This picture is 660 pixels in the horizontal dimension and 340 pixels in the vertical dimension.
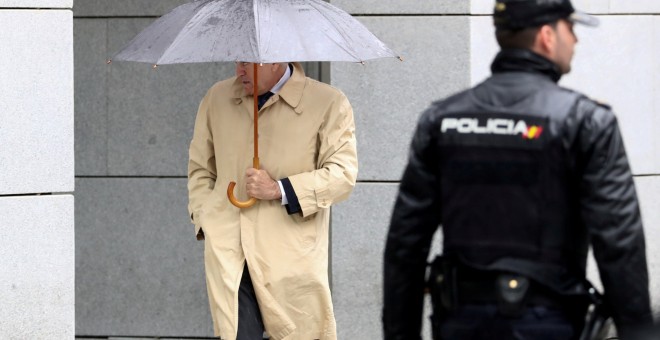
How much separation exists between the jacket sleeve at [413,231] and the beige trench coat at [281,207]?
6.63ft

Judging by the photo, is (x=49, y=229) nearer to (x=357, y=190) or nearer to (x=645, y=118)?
(x=357, y=190)

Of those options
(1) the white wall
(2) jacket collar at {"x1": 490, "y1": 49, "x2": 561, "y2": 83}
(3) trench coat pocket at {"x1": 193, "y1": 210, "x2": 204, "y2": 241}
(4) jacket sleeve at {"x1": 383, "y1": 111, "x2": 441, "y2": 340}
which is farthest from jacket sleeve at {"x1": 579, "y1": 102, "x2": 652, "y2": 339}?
(1) the white wall

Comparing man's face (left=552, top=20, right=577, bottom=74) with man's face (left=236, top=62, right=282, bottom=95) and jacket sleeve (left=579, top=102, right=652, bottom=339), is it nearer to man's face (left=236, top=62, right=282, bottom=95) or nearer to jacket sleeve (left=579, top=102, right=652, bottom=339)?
jacket sleeve (left=579, top=102, right=652, bottom=339)

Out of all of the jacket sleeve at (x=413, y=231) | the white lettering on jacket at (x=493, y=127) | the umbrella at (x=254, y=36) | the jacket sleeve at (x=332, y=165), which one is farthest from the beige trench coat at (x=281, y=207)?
the white lettering on jacket at (x=493, y=127)

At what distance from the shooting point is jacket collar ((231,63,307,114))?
630cm

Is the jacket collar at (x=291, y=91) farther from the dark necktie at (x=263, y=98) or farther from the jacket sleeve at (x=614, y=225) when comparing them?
the jacket sleeve at (x=614, y=225)

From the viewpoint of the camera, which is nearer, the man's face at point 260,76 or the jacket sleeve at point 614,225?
the jacket sleeve at point 614,225

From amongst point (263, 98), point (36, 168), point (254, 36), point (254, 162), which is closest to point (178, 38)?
point (254, 36)

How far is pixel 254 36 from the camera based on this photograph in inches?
232

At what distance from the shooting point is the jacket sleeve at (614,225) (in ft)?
12.6

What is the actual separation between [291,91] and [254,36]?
50 centimetres

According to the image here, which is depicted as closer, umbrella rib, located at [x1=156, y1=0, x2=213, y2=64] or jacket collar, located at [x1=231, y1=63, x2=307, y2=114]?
umbrella rib, located at [x1=156, y1=0, x2=213, y2=64]

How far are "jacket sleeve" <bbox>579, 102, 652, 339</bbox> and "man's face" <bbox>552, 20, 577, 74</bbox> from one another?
0.92ft

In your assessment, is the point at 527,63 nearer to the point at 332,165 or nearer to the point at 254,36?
the point at 254,36
